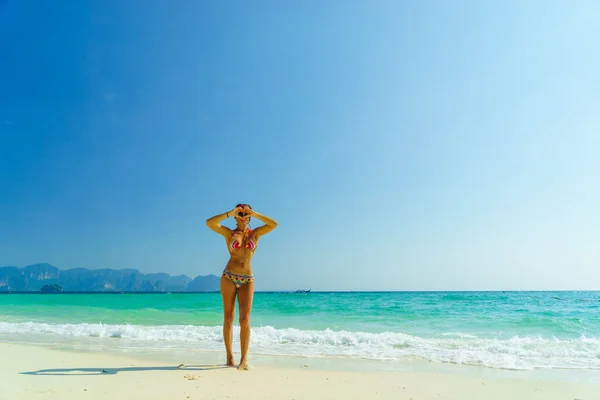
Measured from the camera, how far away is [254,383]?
4.74m

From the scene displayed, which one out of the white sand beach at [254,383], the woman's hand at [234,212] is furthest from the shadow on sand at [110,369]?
the woman's hand at [234,212]

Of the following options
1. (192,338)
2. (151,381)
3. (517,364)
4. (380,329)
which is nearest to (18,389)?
(151,381)

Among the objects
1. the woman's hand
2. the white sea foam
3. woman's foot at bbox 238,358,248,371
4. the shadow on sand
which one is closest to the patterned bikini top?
the woman's hand

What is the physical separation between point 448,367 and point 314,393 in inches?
118

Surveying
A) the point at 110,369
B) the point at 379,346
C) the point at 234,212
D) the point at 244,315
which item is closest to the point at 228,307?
the point at 244,315

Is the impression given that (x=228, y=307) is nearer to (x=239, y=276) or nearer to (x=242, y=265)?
(x=239, y=276)

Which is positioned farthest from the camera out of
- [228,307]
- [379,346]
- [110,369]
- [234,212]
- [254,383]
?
[379,346]

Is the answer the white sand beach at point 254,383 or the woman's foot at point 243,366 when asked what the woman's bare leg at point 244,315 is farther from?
the white sand beach at point 254,383

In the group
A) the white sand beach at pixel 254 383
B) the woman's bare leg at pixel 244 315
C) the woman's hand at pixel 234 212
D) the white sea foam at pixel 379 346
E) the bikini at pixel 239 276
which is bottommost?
the white sea foam at pixel 379 346

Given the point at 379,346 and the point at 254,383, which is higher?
the point at 254,383

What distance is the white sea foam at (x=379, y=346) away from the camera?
23.2 ft

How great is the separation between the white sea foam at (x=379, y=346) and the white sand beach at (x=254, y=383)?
1.18 metres

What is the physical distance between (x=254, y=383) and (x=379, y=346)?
4500mm

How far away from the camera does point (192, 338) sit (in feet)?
31.1
